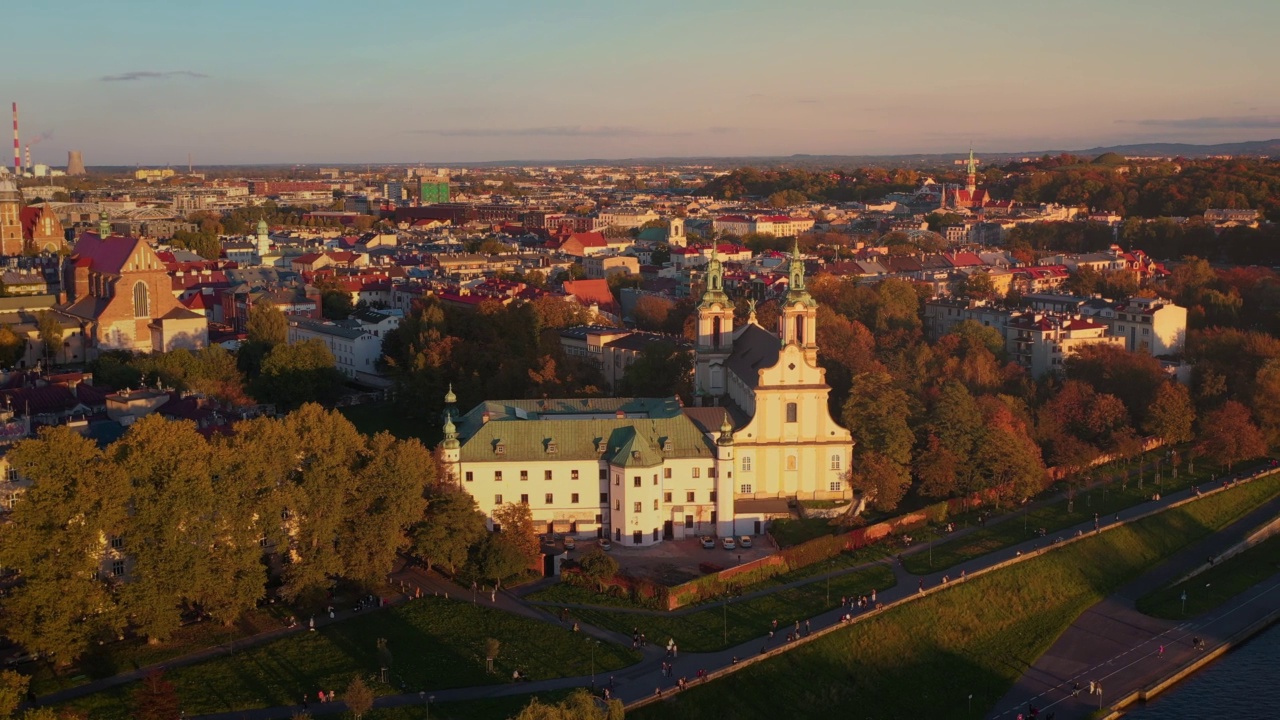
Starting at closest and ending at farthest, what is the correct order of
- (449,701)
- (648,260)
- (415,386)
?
(449,701) → (415,386) → (648,260)

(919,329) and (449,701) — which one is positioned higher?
(919,329)

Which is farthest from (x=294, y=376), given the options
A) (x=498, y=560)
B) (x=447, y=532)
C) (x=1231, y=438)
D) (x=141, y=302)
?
(x=1231, y=438)

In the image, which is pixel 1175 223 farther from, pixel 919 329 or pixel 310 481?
pixel 310 481

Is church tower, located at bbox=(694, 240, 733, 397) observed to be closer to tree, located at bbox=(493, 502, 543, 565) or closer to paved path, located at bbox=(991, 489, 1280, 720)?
tree, located at bbox=(493, 502, 543, 565)

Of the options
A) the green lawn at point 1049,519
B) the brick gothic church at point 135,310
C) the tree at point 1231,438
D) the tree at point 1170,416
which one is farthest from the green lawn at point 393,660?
the brick gothic church at point 135,310

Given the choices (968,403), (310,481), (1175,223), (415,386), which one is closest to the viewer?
(310,481)

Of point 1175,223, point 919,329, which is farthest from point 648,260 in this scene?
point 919,329

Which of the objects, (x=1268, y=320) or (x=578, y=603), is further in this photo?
(x=1268, y=320)
